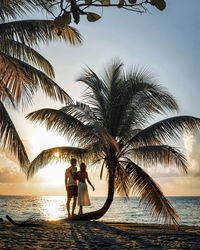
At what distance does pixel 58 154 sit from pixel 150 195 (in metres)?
3.47

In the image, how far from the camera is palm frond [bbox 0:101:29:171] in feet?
21.6

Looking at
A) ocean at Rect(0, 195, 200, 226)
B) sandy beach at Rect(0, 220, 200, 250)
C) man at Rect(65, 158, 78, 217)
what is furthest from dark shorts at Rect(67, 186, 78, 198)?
sandy beach at Rect(0, 220, 200, 250)

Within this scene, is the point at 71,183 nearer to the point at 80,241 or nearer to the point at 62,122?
the point at 62,122

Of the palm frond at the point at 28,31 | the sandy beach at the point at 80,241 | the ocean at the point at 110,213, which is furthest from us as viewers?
the ocean at the point at 110,213

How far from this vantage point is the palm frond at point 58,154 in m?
11.0

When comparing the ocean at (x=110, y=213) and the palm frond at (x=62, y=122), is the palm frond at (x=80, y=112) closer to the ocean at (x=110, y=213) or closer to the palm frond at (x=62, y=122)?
the palm frond at (x=62, y=122)

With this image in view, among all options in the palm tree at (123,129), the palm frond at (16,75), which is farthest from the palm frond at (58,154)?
the palm frond at (16,75)

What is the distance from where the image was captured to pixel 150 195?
9805 mm

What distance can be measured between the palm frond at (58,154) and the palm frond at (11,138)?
163 inches

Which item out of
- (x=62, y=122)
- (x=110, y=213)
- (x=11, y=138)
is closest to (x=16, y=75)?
(x=11, y=138)

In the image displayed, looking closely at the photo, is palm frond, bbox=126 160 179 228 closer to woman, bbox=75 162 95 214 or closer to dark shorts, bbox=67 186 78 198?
woman, bbox=75 162 95 214

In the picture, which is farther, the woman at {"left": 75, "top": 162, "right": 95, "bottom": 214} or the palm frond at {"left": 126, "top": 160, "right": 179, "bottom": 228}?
the woman at {"left": 75, "top": 162, "right": 95, "bottom": 214}

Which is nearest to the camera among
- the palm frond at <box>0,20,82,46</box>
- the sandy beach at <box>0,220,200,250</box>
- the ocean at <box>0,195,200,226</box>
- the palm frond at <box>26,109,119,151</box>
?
the sandy beach at <box>0,220,200,250</box>

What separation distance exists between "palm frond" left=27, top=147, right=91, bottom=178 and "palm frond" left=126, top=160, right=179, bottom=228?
5.64 ft
